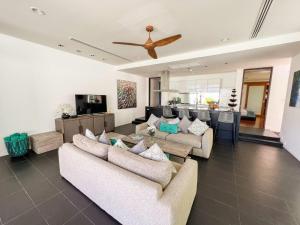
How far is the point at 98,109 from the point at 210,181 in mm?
4089

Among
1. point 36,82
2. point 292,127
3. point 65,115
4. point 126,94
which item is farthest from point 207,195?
point 126,94

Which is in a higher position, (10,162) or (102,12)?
(102,12)

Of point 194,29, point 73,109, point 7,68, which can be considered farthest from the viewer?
point 73,109

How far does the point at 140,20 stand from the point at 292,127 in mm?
4398

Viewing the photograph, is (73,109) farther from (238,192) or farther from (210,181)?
(238,192)

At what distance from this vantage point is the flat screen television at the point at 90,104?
13.9 ft

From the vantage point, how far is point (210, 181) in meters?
2.25

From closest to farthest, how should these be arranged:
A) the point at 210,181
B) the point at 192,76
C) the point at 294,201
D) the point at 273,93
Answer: the point at 294,201 < the point at 210,181 < the point at 273,93 < the point at 192,76

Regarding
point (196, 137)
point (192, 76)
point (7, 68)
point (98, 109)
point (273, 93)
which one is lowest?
point (196, 137)

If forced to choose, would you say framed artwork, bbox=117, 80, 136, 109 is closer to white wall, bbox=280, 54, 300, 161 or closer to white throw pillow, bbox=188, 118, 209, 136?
white throw pillow, bbox=188, 118, 209, 136

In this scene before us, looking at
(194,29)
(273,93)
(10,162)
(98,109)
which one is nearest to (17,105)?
(10,162)

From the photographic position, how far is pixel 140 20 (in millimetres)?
2312

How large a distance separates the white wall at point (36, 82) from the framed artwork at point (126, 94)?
50.0 inches

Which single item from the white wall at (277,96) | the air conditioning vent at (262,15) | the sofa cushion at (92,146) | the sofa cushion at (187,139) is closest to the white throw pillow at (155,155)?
the sofa cushion at (92,146)
